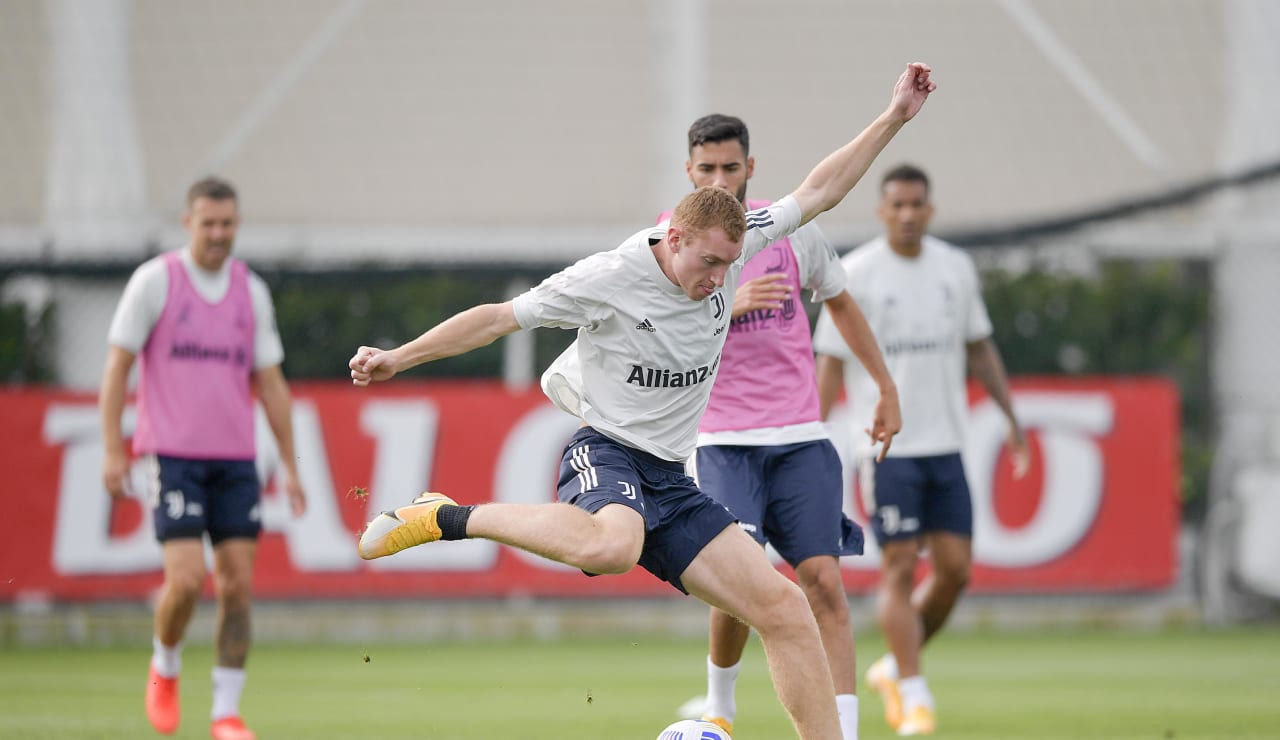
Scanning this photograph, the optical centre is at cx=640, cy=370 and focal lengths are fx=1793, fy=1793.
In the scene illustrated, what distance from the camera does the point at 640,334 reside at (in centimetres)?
632

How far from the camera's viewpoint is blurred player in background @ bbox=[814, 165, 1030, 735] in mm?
9078

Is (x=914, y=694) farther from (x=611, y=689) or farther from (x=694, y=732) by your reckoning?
(x=611, y=689)

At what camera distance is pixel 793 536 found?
24.4ft

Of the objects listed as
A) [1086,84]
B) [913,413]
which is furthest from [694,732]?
[1086,84]

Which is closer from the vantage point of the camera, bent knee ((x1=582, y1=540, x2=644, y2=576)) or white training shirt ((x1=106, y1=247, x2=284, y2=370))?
bent knee ((x1=582, y1=540, x2=644, y2=576))

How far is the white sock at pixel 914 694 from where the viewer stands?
28.5ft

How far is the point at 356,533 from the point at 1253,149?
9.17 meters

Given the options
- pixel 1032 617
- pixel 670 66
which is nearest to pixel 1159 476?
Result: pixel 1032 617

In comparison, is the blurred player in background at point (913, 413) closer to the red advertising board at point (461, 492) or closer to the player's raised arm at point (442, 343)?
the player's raised arm at point (442, 343)

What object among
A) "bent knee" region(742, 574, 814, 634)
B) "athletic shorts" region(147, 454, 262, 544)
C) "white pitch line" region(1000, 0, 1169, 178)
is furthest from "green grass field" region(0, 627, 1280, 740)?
"white pitch line" region(1000, 0, 1169, 178)

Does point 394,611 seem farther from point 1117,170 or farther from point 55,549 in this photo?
point 1117,170

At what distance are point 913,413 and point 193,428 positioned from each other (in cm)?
363

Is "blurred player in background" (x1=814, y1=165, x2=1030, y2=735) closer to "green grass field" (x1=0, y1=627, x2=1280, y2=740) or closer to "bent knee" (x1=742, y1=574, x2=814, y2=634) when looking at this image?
"green grass field" (x1=0, y1=627, x2=1280, y2=740)

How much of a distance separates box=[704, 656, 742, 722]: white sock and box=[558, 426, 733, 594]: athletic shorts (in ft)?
4.08
